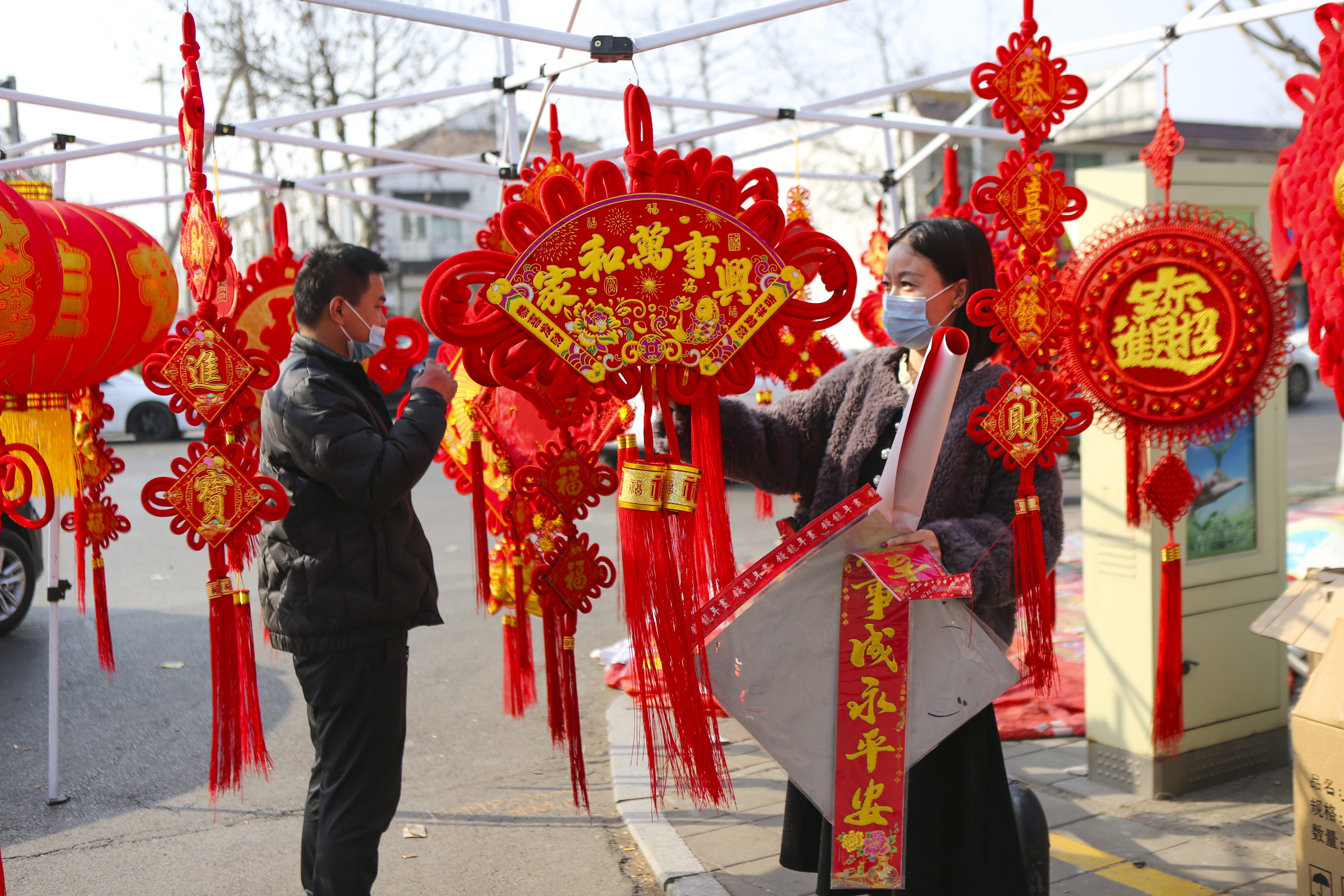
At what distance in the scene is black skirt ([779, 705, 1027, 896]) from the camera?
2193mm

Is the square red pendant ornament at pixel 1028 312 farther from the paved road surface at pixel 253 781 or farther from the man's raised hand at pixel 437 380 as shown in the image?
the paved road surface at pixel 253 781

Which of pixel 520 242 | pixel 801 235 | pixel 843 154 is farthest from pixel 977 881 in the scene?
pixel 843 154

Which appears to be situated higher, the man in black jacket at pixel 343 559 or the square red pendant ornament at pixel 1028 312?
the square red pendant ornament at pixel 1028 312

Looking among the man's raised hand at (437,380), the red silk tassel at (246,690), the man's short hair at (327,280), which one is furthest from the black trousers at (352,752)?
the man's short hair at (327,280)

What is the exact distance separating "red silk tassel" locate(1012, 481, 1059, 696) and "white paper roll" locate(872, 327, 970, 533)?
24cm

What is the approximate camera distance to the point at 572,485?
8.02ft

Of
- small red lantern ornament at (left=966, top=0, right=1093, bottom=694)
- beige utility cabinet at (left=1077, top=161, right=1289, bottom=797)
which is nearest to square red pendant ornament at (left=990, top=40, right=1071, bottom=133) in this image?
small red lantern ornament at (left=966, top=0, right=1093, bottom=694)

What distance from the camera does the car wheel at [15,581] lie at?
18.4 ft

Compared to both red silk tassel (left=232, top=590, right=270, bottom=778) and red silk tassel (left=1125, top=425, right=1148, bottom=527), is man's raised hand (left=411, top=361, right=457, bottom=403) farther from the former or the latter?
red silk tassel (left=1125, top=425, right=1148, bottom=527)

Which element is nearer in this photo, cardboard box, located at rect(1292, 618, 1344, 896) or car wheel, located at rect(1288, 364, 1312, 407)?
cardboard box, located at rect(1292, 618, 1344, 896)

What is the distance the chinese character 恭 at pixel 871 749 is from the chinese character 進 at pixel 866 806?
0.04m

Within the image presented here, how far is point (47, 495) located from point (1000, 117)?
7.95 ft

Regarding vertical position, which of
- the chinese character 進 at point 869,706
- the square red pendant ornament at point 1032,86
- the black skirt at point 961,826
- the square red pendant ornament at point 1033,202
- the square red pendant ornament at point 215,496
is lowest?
the black skirt at point 961,826

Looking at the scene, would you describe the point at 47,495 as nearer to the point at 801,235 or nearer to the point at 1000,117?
the point at 801,235
